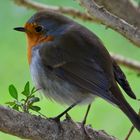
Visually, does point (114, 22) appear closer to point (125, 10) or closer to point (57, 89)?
point (125, 10)

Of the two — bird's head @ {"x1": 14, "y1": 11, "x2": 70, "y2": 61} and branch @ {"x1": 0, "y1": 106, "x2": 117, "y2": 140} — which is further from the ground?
bird's head @ {"x1": 14, "y1": 11, "x2": 70, "y2": 61}

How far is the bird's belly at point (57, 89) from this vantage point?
302 centimetres

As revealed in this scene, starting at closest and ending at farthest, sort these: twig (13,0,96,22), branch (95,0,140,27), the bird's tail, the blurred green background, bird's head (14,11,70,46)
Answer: branch (95,0,140,27) → the bird's tail → bird's head (14,11,70,46) → twig (13,0,96,22) → the blurred green background

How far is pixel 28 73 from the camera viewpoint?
566 centimetres

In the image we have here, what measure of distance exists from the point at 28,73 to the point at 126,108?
2.95 meters

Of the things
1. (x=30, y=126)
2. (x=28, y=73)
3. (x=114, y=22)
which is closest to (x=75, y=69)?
(x=114, y=22)

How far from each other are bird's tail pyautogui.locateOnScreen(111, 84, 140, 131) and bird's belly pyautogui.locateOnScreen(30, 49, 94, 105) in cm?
18

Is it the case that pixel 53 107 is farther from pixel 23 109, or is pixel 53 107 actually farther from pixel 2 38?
pixel 23 109

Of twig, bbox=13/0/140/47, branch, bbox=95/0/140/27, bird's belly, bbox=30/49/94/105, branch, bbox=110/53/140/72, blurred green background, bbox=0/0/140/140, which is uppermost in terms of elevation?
branch, bbox=95/0/140/27

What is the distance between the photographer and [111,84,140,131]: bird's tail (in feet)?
8.87

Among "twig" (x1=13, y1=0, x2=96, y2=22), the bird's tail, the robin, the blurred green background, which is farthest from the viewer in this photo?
the blurred green background

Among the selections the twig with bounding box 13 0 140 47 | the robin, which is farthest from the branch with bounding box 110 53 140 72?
the twig with bounding box 13 0 140 47

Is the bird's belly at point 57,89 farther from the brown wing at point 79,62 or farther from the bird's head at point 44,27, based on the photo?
the bird's head at point 44,27

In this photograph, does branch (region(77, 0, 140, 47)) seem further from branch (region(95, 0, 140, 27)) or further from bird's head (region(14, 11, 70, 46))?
bird's head (region(14, 11, 70, 46))
